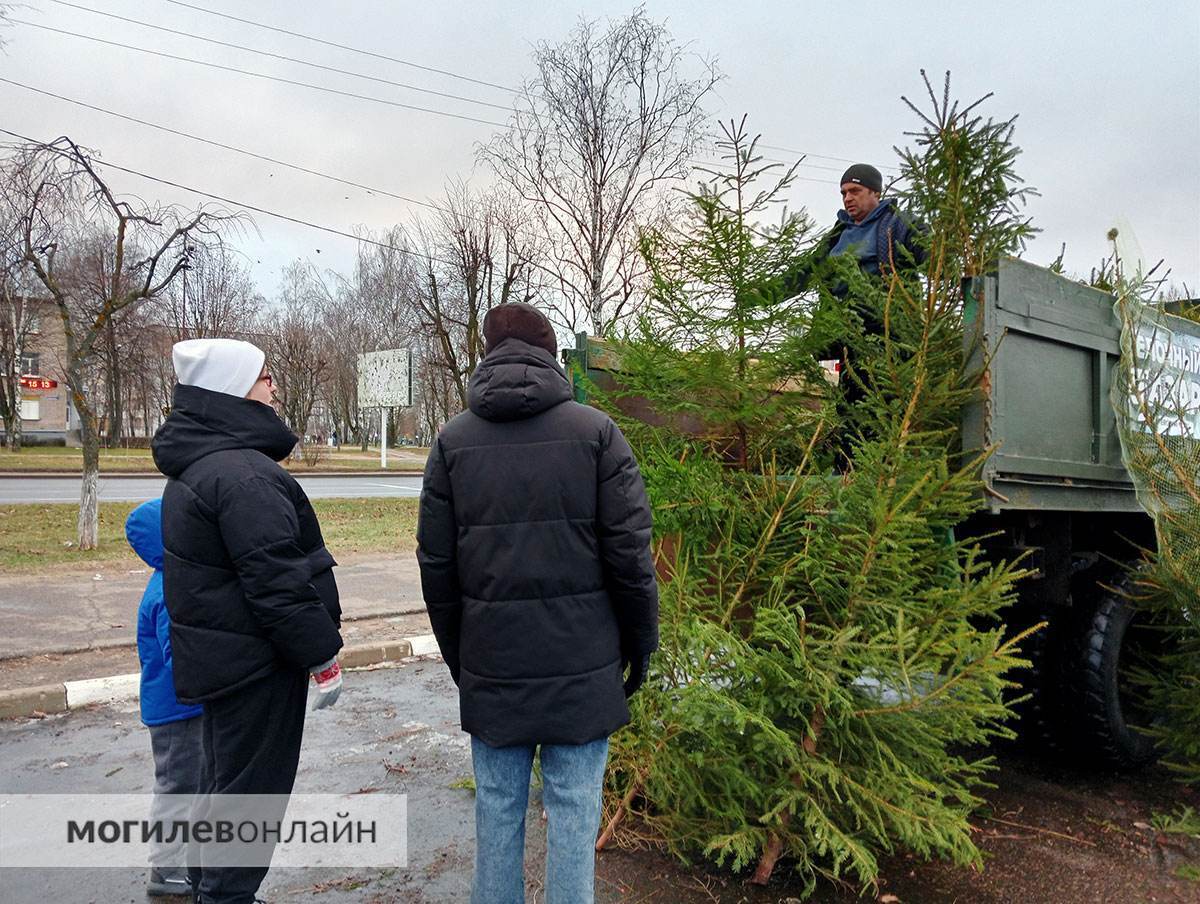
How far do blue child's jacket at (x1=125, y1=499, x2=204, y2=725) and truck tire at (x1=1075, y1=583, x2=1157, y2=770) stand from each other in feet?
12.9

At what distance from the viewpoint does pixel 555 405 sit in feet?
7.72

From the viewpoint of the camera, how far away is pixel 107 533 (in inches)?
476

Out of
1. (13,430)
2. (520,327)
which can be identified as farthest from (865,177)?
(13,430)

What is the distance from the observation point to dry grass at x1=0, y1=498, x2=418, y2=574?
10109 millimetres

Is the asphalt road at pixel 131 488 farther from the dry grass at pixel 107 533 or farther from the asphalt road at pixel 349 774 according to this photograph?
the asphalt road at pixel 349 774

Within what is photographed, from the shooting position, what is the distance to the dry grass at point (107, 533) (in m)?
10.1

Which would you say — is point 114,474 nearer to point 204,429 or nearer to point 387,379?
point 387,379

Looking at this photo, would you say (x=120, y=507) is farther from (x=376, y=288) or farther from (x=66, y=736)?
(x=376, y=288)

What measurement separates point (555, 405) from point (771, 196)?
1556 millimetres

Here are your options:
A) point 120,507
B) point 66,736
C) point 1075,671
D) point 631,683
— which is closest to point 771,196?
point 631,683

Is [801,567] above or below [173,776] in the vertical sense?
above

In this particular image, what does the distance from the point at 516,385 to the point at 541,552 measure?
45cm

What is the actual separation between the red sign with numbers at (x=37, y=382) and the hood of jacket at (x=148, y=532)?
47.3 metres

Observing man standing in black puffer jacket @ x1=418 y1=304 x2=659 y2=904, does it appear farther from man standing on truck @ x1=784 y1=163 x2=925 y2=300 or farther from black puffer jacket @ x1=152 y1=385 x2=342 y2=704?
man standing on truck @ x1=784 y1=163 x2=925 y2=300
